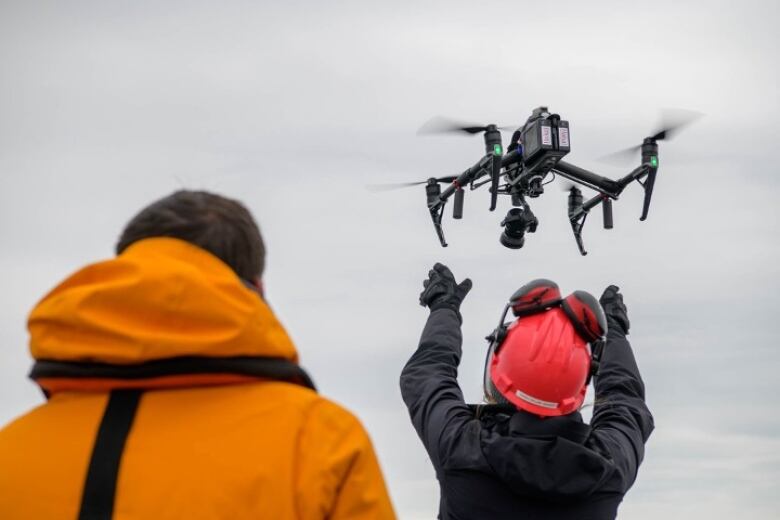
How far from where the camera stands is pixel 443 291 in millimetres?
5090

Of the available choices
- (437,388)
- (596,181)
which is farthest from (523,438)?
(596,181)

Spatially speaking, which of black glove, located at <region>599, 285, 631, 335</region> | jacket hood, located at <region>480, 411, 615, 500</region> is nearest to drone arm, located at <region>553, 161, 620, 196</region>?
black glove, located at <region>599, 285, 631, 335</region>

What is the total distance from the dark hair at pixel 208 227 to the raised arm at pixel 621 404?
2062 millimetres

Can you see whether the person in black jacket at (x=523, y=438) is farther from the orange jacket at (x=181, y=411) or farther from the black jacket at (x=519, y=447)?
the orange jacket at (x=181, y=411)

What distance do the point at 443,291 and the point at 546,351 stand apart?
0.92 metres

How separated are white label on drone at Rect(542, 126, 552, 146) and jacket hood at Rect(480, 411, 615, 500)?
9404 millimetres

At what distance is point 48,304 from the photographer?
7.94 feet

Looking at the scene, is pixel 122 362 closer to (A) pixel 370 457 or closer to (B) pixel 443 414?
(A) pixel 370 457

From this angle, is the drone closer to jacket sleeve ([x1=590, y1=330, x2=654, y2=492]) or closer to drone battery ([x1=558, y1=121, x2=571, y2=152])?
drone battery ([x1=558, y1=121, x2=571, y2=152])

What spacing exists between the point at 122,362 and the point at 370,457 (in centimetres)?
61

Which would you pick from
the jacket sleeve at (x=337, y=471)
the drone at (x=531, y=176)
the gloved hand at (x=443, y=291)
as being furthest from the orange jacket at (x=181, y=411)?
the drone at (x=531, y=176)

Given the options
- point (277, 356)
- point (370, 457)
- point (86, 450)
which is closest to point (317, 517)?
point (370, 457)

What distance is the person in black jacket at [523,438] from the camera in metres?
3.89

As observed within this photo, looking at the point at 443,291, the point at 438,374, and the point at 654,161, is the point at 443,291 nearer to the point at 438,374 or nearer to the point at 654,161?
the point at 438,374
